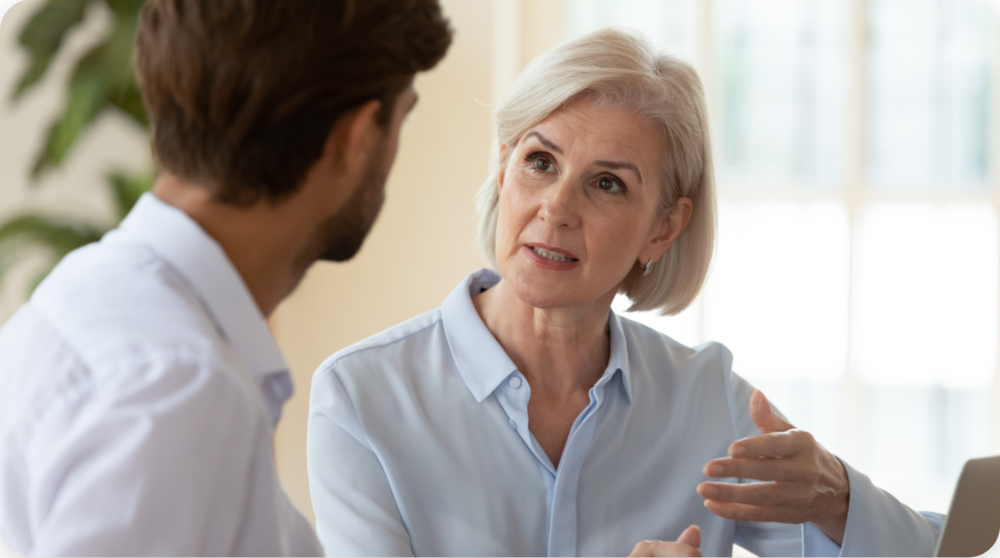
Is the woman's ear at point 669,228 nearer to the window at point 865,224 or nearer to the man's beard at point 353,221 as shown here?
the man's beard at point 353,221

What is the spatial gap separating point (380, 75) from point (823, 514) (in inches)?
42.0

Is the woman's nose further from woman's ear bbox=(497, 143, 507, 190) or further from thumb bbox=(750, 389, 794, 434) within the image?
thumb bbox=(750, 389, 794, 434)

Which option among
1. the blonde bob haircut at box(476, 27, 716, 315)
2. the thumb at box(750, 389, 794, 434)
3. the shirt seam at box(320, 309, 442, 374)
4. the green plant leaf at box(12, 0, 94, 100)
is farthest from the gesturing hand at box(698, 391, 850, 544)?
the green plant leaf at box(12, 0, 94, 100)

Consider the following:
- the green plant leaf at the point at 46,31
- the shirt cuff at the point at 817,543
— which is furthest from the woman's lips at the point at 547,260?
the green plant leaf at the point at 46,31

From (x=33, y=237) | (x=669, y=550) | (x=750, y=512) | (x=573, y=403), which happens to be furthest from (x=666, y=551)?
(x=33, y=237)

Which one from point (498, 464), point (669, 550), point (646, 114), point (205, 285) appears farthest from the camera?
point (646, 114)

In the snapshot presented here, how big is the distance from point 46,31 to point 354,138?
8.96ft

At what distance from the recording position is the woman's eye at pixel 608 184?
1576 millimetres

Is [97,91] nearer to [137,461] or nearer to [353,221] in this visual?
[353,221]

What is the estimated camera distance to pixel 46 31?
3076 millimetres

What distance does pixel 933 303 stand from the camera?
4.00 m

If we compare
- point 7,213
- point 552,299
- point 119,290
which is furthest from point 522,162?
point 7,213

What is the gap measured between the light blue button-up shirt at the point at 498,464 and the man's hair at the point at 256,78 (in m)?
0.67

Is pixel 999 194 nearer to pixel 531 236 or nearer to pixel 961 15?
pixel 961 15
